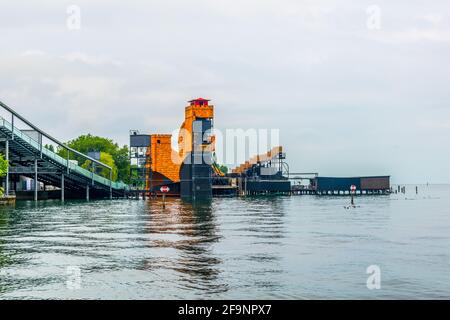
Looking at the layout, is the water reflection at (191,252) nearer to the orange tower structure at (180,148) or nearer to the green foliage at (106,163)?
the orange tower structure at (180,148)

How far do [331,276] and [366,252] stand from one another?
34.8 ft

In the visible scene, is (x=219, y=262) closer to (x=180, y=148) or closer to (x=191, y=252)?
(x=191, y=252)

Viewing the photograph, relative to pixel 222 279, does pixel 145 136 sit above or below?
above

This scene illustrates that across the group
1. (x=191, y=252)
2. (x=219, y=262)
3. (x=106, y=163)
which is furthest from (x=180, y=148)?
(x=219, y=262)

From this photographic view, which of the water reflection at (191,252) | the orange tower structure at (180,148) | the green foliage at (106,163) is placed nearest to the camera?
the water reflection at (191,252)

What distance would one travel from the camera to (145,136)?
533 ft

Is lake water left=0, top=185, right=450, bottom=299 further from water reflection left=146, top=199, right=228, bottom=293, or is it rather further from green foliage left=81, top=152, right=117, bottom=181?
green foliage left=81, top=152, right=117, bottom=181

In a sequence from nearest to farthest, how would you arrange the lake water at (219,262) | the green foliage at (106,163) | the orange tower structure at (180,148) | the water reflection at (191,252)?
1. the lake water at (219,262)
2. the water reflection at (191,252)
3. the orange tower structure at (180,148)
4. the green foliage at (106,163)

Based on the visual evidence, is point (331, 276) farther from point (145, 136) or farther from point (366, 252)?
point (145, 136)

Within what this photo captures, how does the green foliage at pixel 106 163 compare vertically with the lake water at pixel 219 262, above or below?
above

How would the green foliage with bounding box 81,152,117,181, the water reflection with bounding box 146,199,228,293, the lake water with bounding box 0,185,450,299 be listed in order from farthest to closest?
the green foliage with bounding box 81,152,117,181 < the water reflection with bounding box 146,199,228,293 < the lake water with bounding box 0,185,450,299

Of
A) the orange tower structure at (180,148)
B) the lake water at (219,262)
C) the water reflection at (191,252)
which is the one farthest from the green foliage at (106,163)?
the lake water at (219,262)

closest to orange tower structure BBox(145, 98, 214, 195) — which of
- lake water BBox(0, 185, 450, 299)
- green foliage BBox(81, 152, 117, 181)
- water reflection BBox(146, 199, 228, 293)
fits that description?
green foliage BBox(81, 152, 117, 181)
